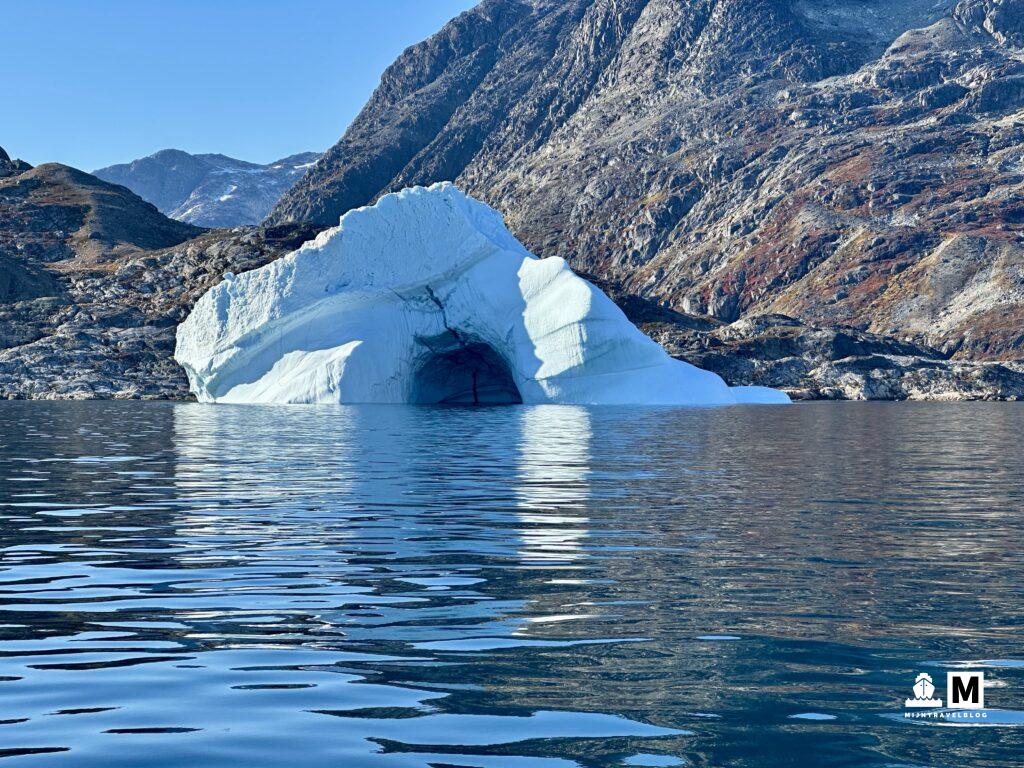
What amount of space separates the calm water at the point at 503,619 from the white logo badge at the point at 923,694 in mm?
96

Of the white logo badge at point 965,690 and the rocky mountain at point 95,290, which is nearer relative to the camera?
the white logo badge at point 965,690

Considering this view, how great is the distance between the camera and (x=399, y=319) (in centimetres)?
6594

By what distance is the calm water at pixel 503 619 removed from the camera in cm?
709

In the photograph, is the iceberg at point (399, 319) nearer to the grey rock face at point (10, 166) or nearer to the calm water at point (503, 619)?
the calm water at point (503, 619)

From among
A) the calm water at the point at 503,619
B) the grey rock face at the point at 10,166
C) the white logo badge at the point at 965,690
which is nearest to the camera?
the calm water at the point at 503,619

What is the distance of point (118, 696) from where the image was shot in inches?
315

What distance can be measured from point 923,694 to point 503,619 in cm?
380

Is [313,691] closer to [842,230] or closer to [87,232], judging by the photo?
[87,232]

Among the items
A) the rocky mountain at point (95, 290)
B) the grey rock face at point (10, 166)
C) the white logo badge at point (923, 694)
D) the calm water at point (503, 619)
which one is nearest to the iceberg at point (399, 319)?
the rocky mountain at point (95, 290)

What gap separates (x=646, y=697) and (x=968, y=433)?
4093cm

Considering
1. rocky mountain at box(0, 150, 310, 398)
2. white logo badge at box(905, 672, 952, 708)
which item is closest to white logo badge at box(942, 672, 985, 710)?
white logo badge at box(905, 672, 952, 708)

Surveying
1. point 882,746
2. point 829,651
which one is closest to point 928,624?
point 829,651

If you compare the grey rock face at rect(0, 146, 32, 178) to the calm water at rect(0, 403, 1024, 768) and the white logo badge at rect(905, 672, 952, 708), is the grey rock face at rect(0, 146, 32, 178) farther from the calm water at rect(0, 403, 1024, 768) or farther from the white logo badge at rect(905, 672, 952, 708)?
the white logo badge at rect(905, 672, 952, 708)

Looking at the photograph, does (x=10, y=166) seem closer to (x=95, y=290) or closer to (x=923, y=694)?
(x=95, y=290)
